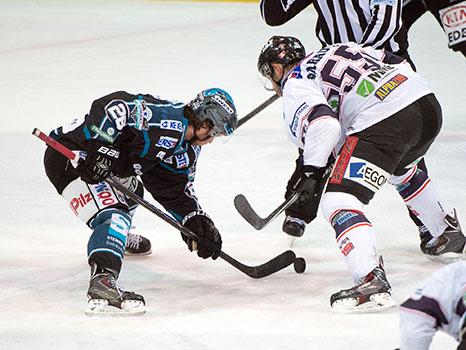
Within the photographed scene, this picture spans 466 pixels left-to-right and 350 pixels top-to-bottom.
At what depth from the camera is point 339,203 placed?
3.87 metres

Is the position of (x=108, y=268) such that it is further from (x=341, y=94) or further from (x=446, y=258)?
(x=446, y=258)

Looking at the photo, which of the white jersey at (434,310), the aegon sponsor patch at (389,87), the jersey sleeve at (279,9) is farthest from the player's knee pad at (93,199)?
the white jersey at (434,310)

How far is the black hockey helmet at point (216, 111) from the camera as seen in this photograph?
3.99m

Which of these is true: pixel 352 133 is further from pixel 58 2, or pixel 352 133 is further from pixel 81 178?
pixel 58 2

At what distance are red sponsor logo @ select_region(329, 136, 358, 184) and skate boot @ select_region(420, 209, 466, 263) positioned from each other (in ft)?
2.31

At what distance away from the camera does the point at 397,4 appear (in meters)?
4.69

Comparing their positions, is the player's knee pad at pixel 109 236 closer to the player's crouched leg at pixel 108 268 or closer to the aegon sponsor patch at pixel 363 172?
the player's crouched leg at pixel 108 268

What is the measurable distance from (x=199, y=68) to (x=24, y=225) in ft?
9.79

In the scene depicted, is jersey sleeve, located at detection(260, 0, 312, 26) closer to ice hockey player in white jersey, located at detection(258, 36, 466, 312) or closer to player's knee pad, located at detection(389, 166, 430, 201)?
ice hockey player in white jersey, located at detection(258, 36, 466, 312)

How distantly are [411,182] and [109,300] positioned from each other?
1.30 metres

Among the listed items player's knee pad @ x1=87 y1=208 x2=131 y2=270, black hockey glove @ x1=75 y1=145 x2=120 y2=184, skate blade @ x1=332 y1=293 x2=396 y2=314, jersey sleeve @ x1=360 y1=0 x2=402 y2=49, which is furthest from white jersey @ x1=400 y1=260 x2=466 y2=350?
jersey sleeve @ x1=360 y1=0 x2=402 y2=49

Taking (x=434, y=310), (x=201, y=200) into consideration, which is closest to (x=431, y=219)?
(x=201, y=200)

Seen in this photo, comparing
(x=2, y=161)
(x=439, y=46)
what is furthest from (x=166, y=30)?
(x=2, y=161)

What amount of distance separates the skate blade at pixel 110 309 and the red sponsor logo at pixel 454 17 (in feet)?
7.61
